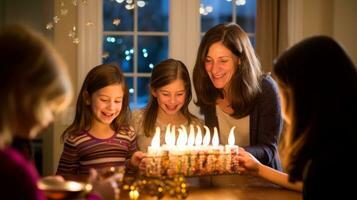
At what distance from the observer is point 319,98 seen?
1794mm

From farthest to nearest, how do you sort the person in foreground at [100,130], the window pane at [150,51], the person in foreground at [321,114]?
1. the window pane at [150,51]
2. the person in foreground at [100,130]
3. the person in foreground at [321,114]

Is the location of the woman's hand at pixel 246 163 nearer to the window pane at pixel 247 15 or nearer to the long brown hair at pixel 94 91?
the long brown hair at pixel 94 91

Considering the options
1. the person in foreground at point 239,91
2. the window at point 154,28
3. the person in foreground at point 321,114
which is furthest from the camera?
the window at point 154,28

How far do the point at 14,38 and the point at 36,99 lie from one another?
196mm

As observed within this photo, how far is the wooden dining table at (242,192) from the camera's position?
247 centimetres

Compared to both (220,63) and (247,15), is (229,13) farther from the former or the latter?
(220,63)

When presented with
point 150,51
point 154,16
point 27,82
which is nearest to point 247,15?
point 154,16

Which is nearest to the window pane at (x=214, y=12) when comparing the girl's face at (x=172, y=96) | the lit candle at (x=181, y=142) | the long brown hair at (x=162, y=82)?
the long brown hair at (x=162, y=82)

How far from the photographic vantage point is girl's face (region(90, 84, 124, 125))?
3311 millimetres

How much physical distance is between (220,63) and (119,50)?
216 centimetres

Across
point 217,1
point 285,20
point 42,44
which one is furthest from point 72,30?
point 42,44

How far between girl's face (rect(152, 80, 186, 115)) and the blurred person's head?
1.79 meters

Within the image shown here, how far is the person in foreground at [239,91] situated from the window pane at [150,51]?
1.89 metres

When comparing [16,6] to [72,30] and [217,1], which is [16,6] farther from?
[217,1]
